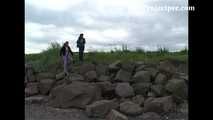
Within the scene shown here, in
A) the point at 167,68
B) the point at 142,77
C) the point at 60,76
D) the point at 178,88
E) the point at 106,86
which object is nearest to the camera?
the point at 178,88

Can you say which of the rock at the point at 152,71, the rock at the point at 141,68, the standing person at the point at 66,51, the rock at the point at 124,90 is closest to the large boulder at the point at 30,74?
the standing person at the point at 66,51

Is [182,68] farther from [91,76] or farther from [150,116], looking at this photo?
[150,116]

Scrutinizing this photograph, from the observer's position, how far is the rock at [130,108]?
39.3 ft

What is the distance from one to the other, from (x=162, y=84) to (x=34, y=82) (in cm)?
528

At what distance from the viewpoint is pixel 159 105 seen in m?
12.1

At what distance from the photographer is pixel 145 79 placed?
14.7 m

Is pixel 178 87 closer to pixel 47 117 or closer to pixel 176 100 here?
pixel 176 100

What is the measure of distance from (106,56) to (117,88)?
4.02 m

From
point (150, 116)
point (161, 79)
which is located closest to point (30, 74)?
point (161, 79)

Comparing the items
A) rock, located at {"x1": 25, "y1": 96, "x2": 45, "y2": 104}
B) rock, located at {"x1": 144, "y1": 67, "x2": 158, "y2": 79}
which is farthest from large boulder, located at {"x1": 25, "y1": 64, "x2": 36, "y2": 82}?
rock, located at {"x1": 144, "y1": 67, "x2": 158, "y2": 79}

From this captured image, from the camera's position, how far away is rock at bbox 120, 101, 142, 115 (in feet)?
39.3

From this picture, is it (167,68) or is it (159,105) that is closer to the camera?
(159,105)

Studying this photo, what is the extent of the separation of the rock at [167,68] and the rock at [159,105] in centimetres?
250
